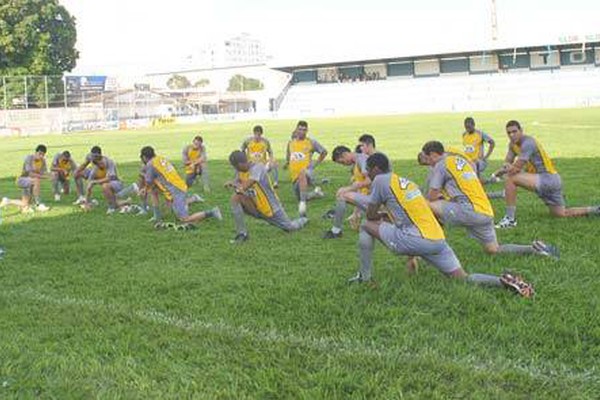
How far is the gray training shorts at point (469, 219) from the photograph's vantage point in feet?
24.7

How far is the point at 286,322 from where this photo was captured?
589 cm

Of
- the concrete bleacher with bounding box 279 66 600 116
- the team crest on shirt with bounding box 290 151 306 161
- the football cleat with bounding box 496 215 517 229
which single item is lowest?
the football cleat with bounding box 496 215 517 229

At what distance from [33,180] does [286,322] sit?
983 cm

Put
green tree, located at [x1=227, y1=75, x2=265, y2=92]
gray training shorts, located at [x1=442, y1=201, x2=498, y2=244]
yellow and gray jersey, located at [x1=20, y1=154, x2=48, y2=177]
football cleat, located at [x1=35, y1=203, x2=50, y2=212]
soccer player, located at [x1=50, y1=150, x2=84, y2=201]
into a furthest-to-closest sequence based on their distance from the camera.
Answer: green tree, located at [x1=227, y1=75, x2=265, y2=92]
soccer player, located at [x1=50, y1=150, x2=84, y2=201]
yellow and gray jersey, located at [x1=20, y1=154, x2=48, y2=177]
football cleat, located at [x1=35, y1=203, x2=50, y2=212]
gray training shorts, located at [x1=442, y1=201, x2=498, y2=244]

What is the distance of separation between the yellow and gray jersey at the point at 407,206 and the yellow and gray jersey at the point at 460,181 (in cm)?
129

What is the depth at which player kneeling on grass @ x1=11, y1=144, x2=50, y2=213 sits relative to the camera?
1378 centimetres

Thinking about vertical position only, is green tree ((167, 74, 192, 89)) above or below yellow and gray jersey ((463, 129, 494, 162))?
above

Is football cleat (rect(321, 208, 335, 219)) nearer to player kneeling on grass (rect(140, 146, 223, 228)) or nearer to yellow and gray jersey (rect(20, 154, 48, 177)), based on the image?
player kneeling on grass (rect(140, 146, 223, 228))

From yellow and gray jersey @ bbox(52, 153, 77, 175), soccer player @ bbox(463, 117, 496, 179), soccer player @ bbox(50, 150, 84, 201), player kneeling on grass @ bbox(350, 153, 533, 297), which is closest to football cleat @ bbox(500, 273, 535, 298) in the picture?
player kneeling on grass @ bbox(350, 153, 533, 297)

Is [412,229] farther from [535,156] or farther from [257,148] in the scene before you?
[257,148]

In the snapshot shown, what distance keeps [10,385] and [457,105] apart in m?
64.7

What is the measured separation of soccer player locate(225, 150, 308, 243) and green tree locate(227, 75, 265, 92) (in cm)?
13206

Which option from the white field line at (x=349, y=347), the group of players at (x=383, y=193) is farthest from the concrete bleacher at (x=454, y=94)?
the white field line at (x=349, y=347)

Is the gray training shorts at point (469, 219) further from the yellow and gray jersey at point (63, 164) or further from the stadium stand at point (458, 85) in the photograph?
the stadium stand at point (458, 85)
